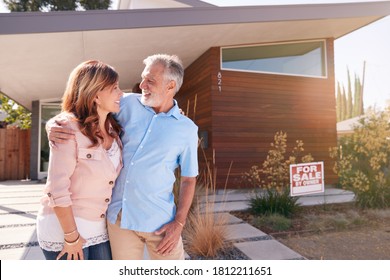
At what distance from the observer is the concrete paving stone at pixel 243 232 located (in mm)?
3186

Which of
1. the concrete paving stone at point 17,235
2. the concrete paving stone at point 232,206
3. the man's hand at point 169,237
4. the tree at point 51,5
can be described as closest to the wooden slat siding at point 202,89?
the concrete paving stone at point 232,206

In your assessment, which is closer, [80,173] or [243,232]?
[80,173]

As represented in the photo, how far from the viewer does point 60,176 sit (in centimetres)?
113

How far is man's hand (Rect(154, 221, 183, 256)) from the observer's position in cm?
142

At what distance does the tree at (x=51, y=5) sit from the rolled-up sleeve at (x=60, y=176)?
15.0 metres

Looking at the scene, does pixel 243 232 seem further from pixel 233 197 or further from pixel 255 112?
pixel 255 112

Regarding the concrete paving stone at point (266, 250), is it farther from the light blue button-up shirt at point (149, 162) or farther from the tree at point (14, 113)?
the tree at point (14, 113)

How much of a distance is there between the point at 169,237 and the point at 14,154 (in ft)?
30.2

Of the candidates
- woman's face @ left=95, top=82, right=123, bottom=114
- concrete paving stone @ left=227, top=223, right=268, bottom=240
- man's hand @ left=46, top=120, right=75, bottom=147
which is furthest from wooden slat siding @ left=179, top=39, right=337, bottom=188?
man's hand @ left=46, top=120, right=75, bottom=147

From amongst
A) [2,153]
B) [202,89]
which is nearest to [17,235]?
[202,89]

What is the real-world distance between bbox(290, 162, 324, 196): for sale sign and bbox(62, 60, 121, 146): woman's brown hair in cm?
280

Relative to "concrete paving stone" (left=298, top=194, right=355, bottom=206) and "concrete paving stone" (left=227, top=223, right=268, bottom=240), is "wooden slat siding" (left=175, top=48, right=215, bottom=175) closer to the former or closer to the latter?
"concrete paving stone" (left=298, top=194, right=355, bottom=206)
